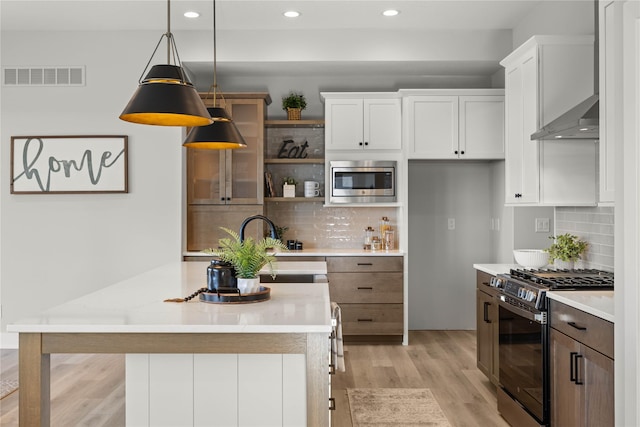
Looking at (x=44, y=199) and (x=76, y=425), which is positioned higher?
(x=44, y=199)

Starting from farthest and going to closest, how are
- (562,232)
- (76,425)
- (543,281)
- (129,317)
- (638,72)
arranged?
(562,232), (76,425), (543,281), (129,317), (638,72)

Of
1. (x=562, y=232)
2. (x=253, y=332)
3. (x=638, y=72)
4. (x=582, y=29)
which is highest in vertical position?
(x=582, y=29)

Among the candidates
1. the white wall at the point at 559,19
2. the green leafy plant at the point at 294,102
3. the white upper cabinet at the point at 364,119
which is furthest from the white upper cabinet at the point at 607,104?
the green leafy plant at the point at 294,102

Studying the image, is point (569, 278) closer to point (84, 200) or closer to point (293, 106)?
point (293, 106)

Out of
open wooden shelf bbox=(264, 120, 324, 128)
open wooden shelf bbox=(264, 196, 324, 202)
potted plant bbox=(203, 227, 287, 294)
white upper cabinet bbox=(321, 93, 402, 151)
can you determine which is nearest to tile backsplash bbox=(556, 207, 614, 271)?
white upper cabinet bbox=(321, 93, 402, 151)

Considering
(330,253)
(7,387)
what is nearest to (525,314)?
(330,253)

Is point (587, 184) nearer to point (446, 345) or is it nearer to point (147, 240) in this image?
point (446, 345)

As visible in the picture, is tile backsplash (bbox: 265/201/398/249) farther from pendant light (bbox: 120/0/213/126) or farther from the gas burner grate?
pendant light (bbox: 120/0/213/126)

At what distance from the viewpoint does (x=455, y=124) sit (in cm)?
525

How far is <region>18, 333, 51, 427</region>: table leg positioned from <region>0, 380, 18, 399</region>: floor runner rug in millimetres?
2080

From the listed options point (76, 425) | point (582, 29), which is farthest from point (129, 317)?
point (582, 29)

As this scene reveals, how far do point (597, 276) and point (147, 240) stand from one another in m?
3.60

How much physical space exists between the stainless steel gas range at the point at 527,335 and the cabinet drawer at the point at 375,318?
1.72m

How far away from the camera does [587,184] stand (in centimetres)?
361
